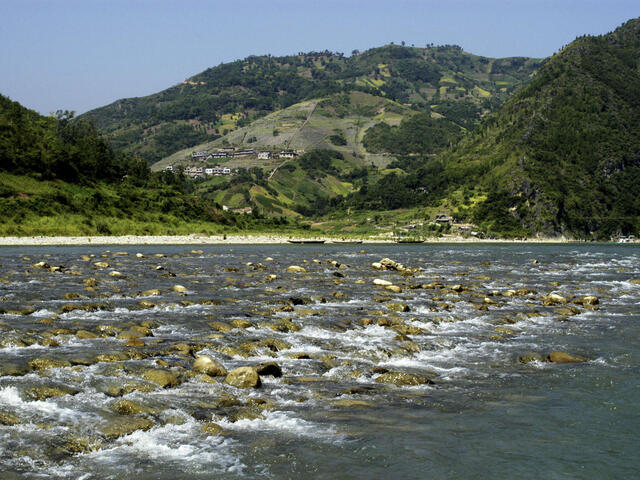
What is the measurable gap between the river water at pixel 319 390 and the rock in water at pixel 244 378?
0.23 m

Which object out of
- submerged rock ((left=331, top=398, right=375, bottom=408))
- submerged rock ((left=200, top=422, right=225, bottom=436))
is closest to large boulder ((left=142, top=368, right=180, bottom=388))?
submerged rock ((left=200, top=422, right=225, bottom=436))

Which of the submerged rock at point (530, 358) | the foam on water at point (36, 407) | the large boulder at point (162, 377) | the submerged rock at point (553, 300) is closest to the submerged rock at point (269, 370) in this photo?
the large boulder at point (162, 377)

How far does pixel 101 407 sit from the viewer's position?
48.1 ft

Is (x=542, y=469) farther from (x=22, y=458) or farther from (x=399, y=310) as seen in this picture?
(x=399, y=310)

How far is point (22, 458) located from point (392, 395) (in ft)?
32.1

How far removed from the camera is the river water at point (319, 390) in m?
12.0

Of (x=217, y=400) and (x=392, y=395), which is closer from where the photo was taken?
(x=217, y=400)

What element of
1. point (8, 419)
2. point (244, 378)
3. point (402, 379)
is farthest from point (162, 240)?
point (8, 419)

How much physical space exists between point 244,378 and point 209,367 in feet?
5.36

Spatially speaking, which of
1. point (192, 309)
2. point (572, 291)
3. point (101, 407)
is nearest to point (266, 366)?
point (101, 407)

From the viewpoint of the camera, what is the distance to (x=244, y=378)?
1719cm

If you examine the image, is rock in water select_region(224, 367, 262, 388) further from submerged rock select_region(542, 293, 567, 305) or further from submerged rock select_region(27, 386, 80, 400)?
submerged rock select_region(542, 293, 567, 305)

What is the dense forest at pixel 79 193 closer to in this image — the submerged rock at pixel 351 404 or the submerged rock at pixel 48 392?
the submerged rock at pixel 48 392

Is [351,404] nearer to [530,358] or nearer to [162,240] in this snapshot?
[530,358]
